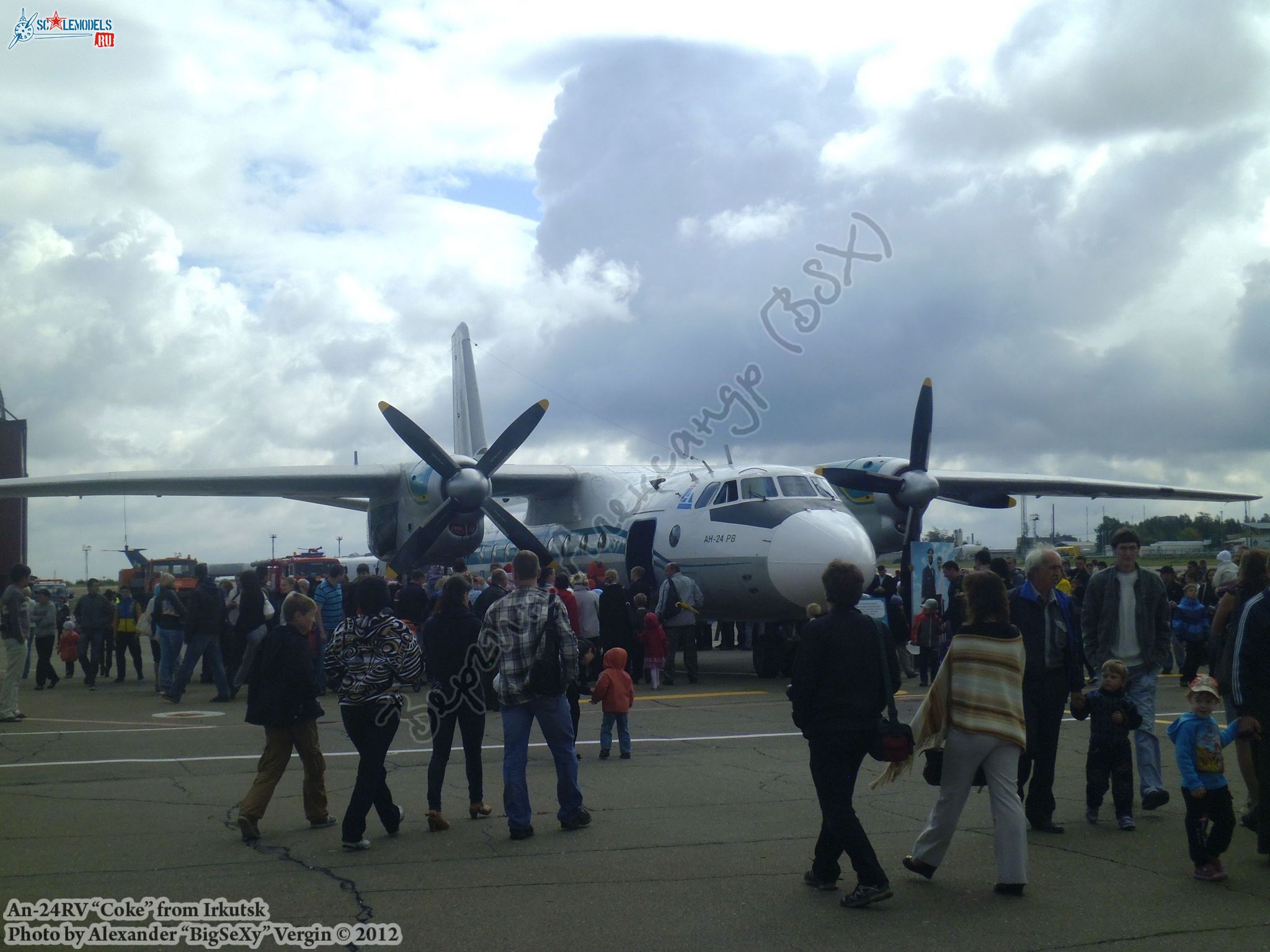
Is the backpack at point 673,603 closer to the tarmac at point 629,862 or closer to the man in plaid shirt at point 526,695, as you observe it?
the tarmac at point 629,862

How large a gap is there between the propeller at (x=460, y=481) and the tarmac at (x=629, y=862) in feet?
29.9

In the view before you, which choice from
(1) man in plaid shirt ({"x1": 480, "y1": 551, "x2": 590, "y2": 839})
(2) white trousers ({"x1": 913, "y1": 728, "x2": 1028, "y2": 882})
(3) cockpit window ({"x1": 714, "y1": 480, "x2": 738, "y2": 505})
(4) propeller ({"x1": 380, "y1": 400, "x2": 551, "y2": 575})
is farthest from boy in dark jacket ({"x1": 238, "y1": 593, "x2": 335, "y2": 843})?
(4) propeller ({"x1": 380, "y1": 400, "x2": 551, "y2": 575})

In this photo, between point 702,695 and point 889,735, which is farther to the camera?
point 702,695

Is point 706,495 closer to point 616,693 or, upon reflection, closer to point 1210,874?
point 616,693

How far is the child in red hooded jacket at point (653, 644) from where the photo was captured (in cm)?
1469

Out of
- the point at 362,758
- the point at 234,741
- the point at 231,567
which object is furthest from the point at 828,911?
the point at 231,567

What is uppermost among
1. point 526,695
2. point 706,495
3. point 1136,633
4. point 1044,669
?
point 706,495

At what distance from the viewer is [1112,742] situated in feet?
21.2

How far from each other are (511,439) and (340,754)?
998 centimetres

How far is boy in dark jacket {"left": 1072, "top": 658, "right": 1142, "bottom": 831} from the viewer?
634 centimetres

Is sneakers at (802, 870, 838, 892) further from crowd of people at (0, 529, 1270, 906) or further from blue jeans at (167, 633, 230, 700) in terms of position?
blue jeans at (167, 633, 230, 700)

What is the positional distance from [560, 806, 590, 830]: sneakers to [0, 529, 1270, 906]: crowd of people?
19mm

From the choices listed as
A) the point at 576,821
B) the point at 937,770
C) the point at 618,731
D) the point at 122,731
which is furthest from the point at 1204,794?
the point at 122,731

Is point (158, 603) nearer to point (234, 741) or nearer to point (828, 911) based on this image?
point (234, 741)
